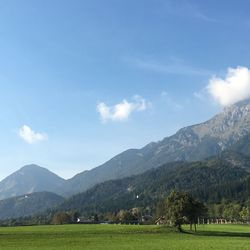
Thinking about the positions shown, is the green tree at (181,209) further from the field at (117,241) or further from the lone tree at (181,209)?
the field at (117,241)

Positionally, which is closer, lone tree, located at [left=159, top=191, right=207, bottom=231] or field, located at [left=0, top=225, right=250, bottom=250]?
field, located at [left=0, top=225, right=250, bottom=250]

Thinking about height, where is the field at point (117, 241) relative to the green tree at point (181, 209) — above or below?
below

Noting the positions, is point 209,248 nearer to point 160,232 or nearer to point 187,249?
point 187,249

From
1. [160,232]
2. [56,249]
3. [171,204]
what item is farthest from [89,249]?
[171,204]

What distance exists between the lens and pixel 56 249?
59969 millimetres

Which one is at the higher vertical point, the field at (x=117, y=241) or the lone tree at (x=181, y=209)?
the lone tree at (x=181, y=209)

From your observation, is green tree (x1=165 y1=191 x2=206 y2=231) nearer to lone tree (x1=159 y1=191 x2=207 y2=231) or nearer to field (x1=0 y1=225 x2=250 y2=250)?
lone tree (x1=159 y1=191 x2=207 y2=231)

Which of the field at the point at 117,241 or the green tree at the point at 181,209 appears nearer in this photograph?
the field at the point at 117,241

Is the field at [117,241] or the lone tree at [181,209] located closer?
the field at [117,241]

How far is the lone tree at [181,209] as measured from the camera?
111312 mm

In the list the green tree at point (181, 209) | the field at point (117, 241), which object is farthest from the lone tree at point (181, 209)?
the field at point (117, 241)

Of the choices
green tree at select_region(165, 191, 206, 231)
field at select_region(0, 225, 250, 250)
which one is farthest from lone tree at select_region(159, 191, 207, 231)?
field at select_region(0, 225, 250, 250)

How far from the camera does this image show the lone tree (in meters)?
111

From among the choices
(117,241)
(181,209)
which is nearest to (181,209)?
(181,209)
